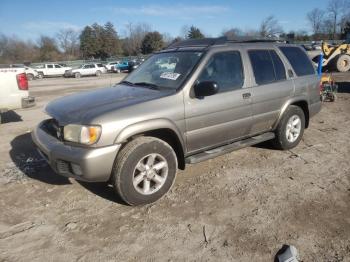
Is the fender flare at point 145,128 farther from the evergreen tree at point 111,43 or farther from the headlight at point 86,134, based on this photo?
the evergreen tree at point 111,43

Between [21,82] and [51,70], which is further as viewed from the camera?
[51,70]

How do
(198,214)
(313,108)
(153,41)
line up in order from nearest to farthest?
(198,214) < (313,108) < (153,41)

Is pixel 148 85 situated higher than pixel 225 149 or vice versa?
pixel 148 85

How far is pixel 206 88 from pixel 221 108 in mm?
521

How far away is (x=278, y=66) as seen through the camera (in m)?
5.23

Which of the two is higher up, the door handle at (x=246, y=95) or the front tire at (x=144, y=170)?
the door handle at (x=246, y=95)

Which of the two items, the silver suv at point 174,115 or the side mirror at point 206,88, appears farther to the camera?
the side mirror at point 206,88

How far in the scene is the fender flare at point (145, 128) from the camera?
3551 millimetres

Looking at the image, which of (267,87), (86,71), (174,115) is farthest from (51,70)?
(174,115)

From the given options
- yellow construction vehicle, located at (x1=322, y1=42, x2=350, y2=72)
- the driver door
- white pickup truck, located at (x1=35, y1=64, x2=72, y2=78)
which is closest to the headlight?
the driver door

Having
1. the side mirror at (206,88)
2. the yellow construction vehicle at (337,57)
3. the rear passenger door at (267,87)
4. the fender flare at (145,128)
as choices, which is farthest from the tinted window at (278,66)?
the yellow construction vehicle at (337,57)

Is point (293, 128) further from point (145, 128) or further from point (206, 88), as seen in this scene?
point (145, 128)

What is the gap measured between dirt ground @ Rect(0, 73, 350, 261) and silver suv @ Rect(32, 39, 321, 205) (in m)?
0.41

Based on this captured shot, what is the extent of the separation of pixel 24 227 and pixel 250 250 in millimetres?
2342
